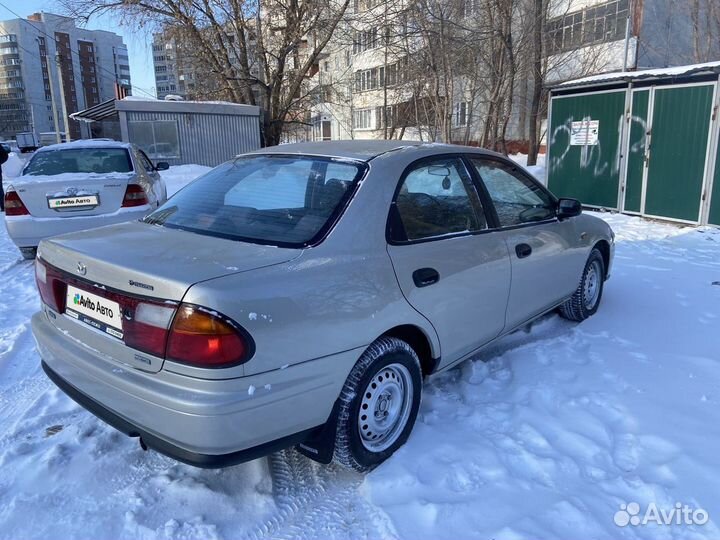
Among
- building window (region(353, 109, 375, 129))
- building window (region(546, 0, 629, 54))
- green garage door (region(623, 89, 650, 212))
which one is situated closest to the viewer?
green garage door (region(623, 89, 650, 212))

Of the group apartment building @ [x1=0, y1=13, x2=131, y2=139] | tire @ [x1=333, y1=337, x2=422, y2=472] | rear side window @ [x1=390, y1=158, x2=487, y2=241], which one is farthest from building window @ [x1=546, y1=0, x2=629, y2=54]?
apartment building @ [x1=0, y1=13, x2=131, y2=139]

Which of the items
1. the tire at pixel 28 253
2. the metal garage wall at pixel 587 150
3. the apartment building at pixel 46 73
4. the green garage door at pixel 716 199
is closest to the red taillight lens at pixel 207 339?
the tire at pixel 28 253

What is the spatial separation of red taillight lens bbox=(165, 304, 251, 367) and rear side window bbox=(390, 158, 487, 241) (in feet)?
3.34

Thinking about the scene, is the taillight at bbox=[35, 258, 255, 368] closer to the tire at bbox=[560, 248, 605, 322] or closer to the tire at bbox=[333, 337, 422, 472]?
the tire at bbox=[333, 337, 422, 472]

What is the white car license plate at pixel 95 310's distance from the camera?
223cm

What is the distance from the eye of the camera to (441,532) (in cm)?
227

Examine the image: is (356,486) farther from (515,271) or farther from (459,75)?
(459,75)

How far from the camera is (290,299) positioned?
7.07ft

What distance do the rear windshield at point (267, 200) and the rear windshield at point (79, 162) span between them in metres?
4.53

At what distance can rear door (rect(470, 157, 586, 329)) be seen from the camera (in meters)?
3.58

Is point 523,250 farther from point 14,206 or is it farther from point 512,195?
point 14,206

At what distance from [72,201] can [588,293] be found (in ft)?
18.5

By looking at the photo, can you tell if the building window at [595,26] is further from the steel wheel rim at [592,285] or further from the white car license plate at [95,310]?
the white car license plate at [95,310]

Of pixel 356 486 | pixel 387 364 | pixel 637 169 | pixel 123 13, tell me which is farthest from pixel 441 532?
pixel 123 13
